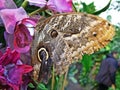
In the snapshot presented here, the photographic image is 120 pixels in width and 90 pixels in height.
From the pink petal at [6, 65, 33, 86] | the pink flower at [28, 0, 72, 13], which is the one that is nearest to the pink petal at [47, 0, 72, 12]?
the pink flower at [28, 0, 72, 13]

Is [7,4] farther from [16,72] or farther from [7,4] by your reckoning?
[16,72]

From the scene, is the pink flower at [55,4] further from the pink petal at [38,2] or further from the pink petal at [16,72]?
the pink petal at [16,72]

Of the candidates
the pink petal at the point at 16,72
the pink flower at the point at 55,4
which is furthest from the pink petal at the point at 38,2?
the pink petal at the point at 16,72

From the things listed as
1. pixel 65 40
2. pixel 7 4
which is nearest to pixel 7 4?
pixel 7 4

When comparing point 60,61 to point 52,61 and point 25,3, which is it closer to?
point 52,61

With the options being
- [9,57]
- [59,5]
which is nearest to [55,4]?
[59,5]

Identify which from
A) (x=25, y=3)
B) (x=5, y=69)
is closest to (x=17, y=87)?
(x=5, y=69)
